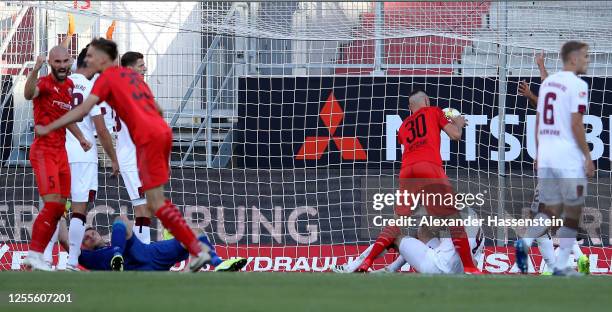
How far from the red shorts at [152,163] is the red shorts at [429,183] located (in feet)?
11.6

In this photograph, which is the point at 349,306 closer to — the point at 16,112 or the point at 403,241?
the point at 403,241

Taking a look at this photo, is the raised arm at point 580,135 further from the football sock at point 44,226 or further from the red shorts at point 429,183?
the football sock at point 44,226

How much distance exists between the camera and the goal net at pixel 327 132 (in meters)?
12.8

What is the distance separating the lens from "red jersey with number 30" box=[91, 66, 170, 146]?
7715 mm

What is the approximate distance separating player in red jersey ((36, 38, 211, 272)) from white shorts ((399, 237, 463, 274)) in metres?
2.56

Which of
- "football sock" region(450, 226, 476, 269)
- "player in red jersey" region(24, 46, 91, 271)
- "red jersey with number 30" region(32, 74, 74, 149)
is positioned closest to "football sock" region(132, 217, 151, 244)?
"player in red jersey" region(24, 46, 91, 271)

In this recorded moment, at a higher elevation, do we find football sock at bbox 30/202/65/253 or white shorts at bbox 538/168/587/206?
white shorts at bbox 538/168/587/206

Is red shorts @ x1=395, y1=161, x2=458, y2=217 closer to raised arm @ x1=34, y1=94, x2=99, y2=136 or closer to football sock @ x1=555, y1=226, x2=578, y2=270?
football sock @ x1=555, y1=226, x2=578, y2=270

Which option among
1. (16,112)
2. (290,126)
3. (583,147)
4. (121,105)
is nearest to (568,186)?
(583,147)

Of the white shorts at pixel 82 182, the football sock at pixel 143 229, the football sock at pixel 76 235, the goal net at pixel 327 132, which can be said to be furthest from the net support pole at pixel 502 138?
the football sock at pixel 76 235

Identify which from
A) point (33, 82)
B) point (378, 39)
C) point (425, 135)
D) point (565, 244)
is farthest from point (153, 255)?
point (378, 39)

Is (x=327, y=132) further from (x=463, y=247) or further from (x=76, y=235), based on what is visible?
(x=76, y=235)

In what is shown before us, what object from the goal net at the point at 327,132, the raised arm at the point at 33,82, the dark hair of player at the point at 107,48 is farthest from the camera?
the goal net at the point at 327,132

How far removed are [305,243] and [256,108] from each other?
1.66m
